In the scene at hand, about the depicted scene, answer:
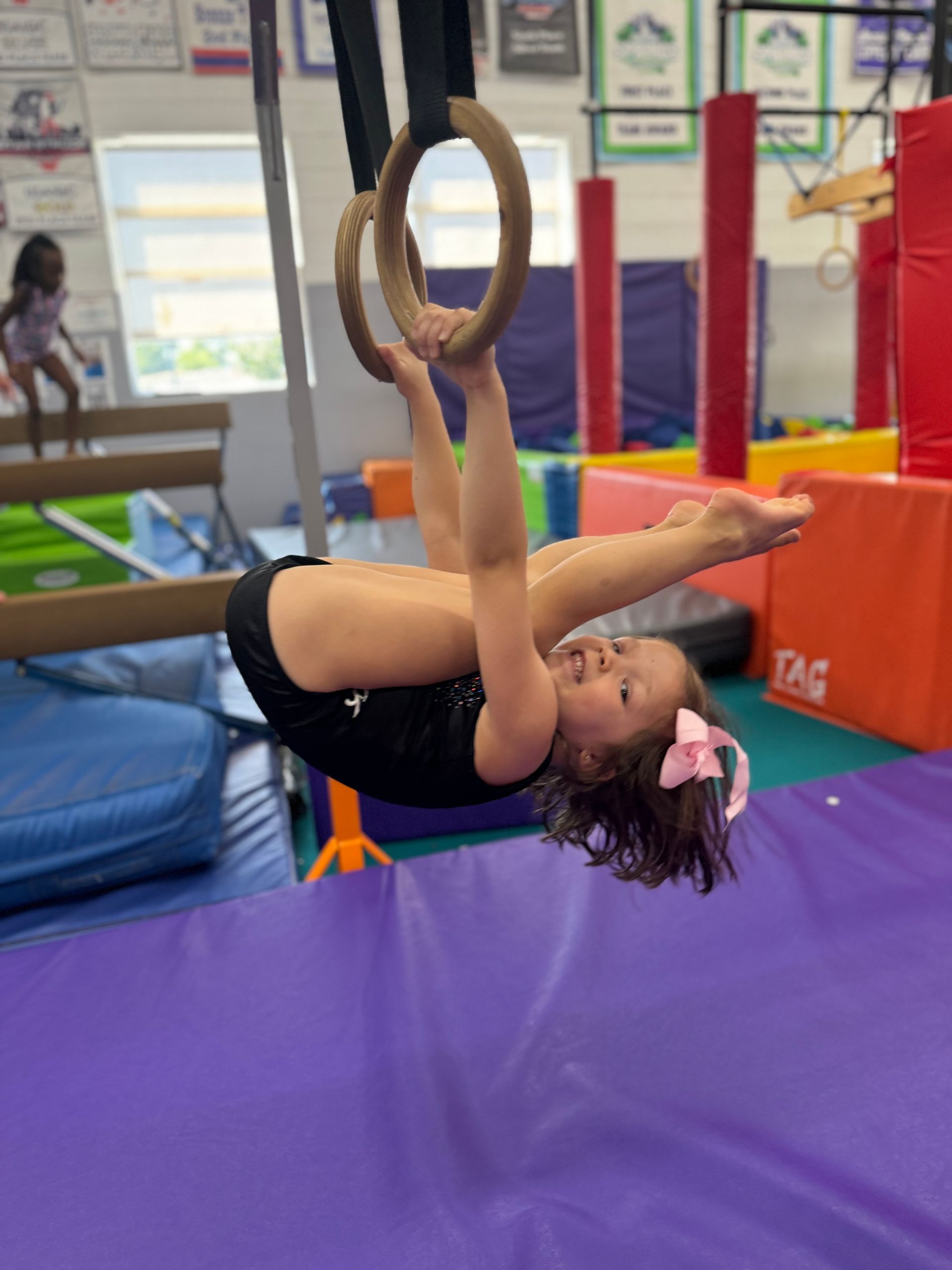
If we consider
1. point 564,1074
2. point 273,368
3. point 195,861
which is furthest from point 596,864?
point 273,368

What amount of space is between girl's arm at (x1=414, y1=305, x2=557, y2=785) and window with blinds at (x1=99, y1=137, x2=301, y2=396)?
6.30 m

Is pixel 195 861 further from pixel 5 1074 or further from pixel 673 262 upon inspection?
pixel 673 262

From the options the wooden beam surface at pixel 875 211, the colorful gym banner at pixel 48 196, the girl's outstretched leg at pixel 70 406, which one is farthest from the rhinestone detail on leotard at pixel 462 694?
the colorful gym banner at pixel 48 196

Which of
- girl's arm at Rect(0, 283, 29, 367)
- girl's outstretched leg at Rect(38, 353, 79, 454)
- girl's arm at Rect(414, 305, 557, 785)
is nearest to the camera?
girl's arm at Rect(414, 305, 557, 785)

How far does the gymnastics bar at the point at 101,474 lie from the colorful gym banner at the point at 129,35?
200 inches

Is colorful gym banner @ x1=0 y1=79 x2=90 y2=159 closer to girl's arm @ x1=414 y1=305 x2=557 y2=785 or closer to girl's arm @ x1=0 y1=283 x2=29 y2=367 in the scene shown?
girl's arm @ x1=0 y1=283 x2=29 y2=367

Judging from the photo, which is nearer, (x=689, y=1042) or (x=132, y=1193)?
(x=132, y=1193)

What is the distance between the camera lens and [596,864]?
4.62ft

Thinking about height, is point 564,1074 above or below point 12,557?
below

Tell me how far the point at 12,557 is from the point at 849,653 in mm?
3455

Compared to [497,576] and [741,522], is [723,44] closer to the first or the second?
[741,522]

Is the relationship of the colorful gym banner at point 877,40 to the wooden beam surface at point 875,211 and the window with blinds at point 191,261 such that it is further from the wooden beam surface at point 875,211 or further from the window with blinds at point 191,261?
the window with blinds at point 191,261

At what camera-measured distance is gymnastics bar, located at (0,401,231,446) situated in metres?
3.79

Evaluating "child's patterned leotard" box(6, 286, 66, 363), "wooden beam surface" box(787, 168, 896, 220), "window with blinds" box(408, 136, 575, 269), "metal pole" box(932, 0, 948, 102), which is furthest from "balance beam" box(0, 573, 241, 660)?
"window with blinds" box(408, 136, 575, 269)
